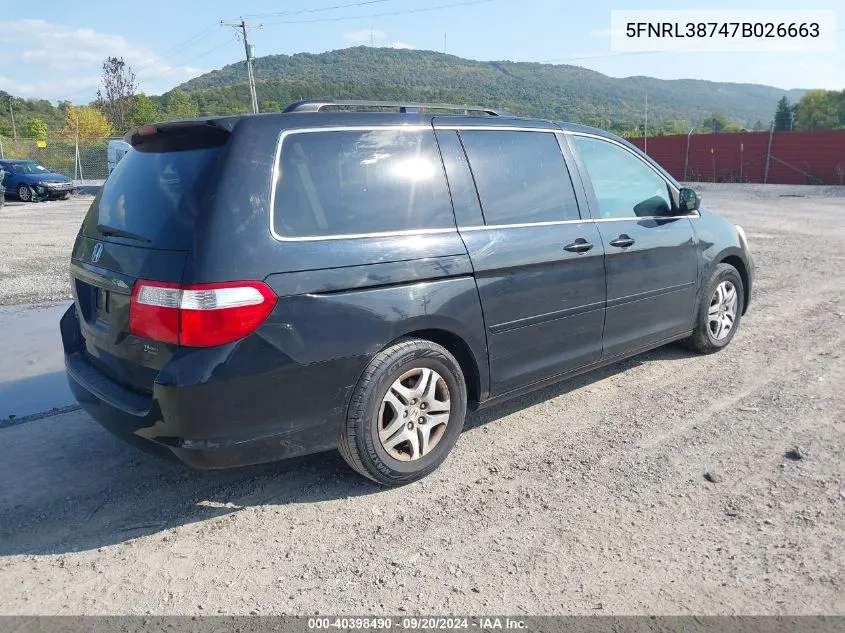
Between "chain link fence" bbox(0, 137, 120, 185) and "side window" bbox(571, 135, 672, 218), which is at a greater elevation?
"chain link fence" bbox(0, 137, 120, 185)

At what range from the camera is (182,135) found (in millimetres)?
Answer: 3260

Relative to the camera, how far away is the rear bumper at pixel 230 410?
283 cm

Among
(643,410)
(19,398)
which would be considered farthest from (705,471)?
(19,398)

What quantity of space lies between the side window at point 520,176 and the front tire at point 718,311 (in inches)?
66.7

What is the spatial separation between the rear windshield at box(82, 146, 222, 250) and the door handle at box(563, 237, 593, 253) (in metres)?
2.12

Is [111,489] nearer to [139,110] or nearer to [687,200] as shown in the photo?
[687,200]

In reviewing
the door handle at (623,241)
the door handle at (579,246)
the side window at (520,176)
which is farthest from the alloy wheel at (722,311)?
the side window at (520,176)

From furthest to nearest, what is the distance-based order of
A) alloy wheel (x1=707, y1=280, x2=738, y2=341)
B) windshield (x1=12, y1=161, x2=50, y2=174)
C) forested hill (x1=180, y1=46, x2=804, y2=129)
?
forested hill (x1=180, y1=46, x2=804, y2=129), windshield (x1=12, y1=161, x2=50, y2=174), alloy wheel (x1=707, y1=280, x2=738, y2=341)

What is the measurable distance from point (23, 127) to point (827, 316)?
80871 mm

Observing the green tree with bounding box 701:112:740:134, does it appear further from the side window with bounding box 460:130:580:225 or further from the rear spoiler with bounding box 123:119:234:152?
the rear spoiler with bounding box 123:119:234:152

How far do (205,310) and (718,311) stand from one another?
422 centimetres

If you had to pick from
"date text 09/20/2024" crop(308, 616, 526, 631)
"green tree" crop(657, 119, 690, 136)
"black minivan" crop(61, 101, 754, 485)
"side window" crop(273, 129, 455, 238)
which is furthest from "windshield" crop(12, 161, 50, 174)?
"green tree" crop(657, 119, 690, 136)

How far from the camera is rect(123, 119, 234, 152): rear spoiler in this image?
309cm

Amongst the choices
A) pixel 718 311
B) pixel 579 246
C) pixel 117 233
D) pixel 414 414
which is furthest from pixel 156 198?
pixel 718 311
